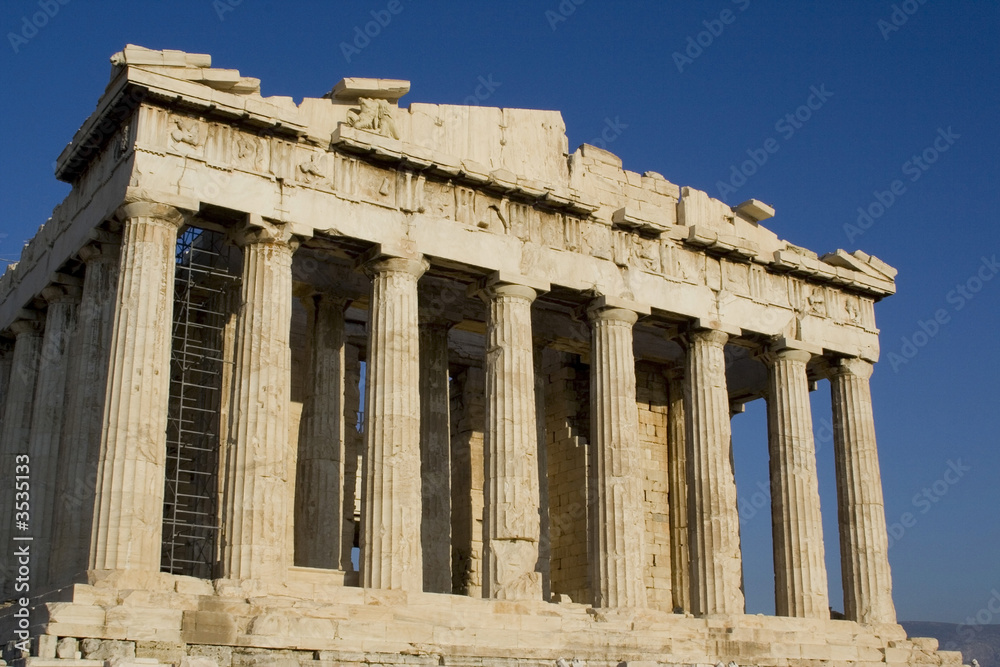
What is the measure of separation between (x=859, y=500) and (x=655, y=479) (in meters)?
4.95

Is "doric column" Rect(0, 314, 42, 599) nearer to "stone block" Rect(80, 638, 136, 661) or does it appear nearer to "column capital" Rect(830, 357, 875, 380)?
"stone block" Rect(80, 638, 136, 661)

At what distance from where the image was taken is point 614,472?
77.7ft

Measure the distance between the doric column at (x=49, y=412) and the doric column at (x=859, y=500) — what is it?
16770 millimetres

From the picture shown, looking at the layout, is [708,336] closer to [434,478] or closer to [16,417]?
[434,478]

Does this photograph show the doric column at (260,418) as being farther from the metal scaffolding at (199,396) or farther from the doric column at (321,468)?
the doric column at (321,468)

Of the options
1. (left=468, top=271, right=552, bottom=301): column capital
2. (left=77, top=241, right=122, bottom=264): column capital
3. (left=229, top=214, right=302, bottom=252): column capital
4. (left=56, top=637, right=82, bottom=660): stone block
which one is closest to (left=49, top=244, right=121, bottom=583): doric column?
(left=77, top=241, right=122, bottom=264): column capital

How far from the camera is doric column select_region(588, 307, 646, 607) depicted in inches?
910

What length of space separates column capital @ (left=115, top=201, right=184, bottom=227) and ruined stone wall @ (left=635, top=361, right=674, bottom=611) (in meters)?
13.8

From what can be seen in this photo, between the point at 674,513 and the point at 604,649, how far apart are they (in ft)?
29.3

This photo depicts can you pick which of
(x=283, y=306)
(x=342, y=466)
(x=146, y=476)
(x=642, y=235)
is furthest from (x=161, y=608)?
(x=642, y=235)

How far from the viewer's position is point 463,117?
2394 cm

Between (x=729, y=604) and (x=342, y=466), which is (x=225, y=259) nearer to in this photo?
(x=342, y=466)

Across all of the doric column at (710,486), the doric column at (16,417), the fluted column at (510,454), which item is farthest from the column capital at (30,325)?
the doric column at (710,486)

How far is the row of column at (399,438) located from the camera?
19047mm
